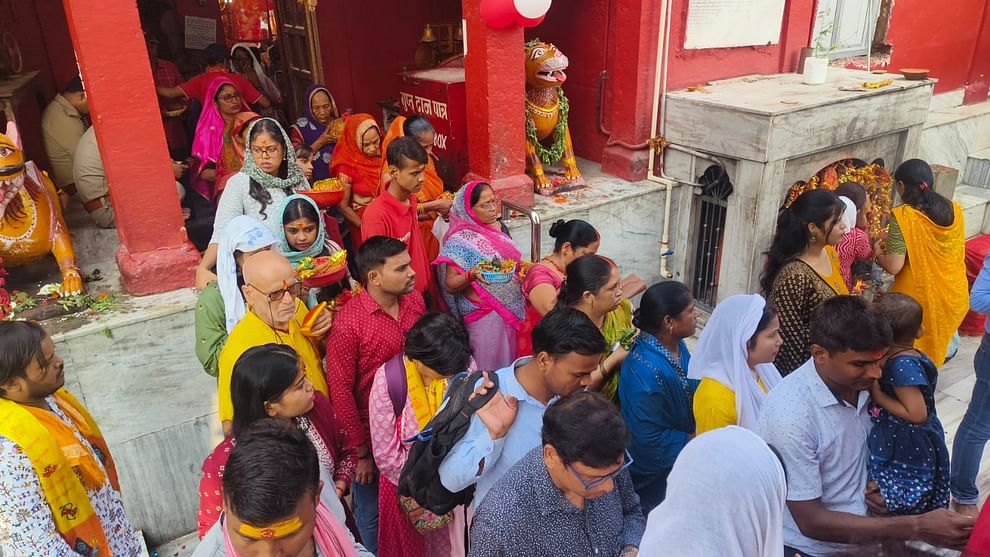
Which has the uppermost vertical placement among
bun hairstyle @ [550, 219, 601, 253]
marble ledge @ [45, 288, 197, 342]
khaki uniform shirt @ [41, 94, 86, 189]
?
khaki uniform shirt @ [41, 94, 86, 189]

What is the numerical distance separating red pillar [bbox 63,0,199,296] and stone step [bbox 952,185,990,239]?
7.96 meters

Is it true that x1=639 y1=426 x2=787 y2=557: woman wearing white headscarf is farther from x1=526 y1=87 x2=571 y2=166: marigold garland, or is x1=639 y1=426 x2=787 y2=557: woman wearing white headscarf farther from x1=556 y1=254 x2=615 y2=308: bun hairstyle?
x1=526 y1=87 x2=571 y2=166: marigold garland

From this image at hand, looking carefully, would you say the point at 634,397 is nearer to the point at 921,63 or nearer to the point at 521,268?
the point at 521,268

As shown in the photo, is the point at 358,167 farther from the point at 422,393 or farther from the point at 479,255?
the point at 422,393

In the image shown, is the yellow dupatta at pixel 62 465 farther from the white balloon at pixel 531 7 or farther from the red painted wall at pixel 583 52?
the red painted wall at pixel 583 52

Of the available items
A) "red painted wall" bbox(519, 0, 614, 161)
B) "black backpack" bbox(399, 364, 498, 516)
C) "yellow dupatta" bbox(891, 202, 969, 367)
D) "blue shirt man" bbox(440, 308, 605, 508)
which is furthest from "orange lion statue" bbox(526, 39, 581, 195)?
"black backpack" bbox(399, 364, 498, 516)

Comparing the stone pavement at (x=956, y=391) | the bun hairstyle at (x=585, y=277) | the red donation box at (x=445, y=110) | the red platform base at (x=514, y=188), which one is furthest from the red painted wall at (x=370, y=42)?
the stone pavement at (x=956, y=391)

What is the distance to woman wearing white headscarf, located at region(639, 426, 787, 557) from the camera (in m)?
1.64

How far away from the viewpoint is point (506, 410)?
233cm

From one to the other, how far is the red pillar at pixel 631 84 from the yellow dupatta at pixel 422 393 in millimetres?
3904

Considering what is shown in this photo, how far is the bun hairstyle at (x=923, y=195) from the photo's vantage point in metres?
4.26

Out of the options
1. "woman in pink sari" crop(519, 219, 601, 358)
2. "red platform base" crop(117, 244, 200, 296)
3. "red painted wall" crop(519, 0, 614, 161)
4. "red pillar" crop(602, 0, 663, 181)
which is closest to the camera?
"woman in pink sari" crop(519, 219, 601, 358)

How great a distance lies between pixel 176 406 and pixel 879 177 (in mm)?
6094

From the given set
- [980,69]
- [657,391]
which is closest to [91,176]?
[657,391]
